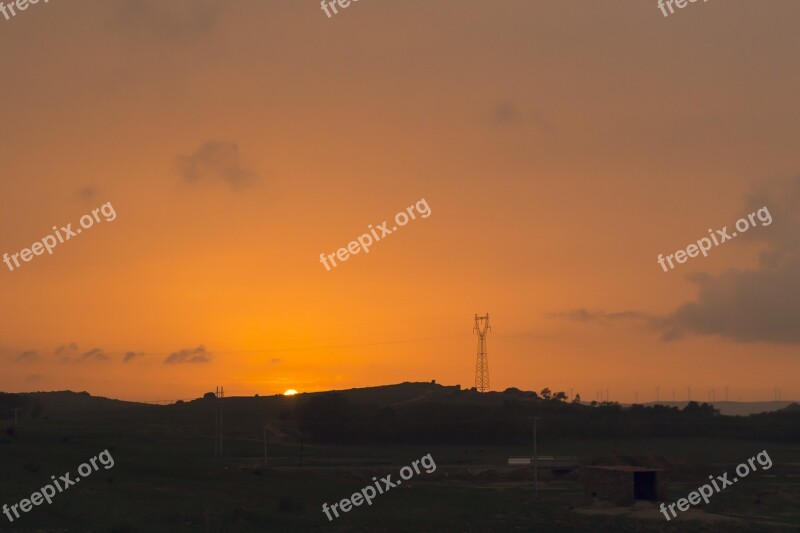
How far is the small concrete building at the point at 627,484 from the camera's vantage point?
64875 mm

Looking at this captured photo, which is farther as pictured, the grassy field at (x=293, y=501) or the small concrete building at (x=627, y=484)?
the small concrete building at (x=627, y=484)

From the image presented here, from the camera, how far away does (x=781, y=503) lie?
71562 mm

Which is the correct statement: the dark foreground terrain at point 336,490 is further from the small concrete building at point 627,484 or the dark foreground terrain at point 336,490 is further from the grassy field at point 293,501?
the small concrete building at point 627,484

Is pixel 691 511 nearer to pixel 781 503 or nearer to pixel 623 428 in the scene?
pixel 781 503

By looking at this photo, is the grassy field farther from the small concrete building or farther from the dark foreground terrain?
the small concrete building

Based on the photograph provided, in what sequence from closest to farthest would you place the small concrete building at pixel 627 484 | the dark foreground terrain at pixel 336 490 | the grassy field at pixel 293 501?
the grassy field at pixel 293 501
the dark foreground terrain at pixel 336 490
the small concrete building at pixel 627 484

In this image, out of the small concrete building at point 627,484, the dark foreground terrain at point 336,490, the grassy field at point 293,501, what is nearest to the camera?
the grassy field at point 293,501

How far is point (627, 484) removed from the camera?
6506 centimetres

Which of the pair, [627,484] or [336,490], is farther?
[627,484]

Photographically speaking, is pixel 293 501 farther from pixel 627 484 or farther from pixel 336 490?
pixel 627 484

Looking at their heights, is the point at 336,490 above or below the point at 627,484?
above

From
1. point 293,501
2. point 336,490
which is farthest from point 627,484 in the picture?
point 293,501

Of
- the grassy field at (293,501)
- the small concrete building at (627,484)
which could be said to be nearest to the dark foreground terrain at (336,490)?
the grassy field at (293,501)

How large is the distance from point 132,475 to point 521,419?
4974 inches
